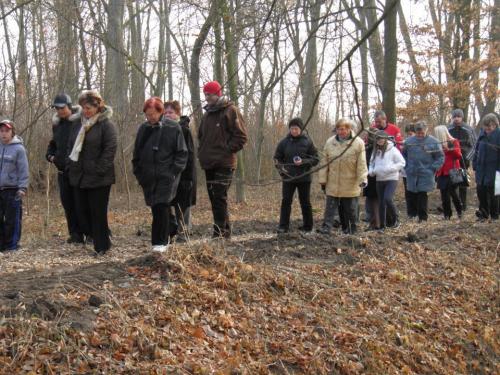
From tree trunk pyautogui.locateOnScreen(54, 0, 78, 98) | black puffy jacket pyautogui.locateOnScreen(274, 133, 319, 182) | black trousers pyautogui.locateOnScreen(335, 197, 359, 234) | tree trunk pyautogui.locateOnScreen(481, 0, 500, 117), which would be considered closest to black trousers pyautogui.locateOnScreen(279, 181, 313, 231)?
black puffy jacket pyautogui.locateOnScreen(274, 133, 319, 182)

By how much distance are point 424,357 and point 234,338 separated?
5.98 ft

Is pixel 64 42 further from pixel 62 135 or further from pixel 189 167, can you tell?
pixel 189 167

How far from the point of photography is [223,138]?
8047 mm

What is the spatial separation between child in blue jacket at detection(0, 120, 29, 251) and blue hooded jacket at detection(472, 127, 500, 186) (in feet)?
22.7

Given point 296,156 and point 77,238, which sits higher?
point 296,156

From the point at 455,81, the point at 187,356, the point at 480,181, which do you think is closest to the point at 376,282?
the point at 187,356

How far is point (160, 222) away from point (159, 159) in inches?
29.4

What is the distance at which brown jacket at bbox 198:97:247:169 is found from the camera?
8000mm

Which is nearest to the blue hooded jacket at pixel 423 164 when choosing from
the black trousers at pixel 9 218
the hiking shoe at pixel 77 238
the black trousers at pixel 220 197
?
the black trousers at pixel 220 197

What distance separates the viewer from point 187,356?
Result: 176 inches

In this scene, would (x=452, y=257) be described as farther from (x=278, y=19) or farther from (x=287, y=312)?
(x=278, y=19)

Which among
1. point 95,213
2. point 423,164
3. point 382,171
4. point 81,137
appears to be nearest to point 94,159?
point 81,137

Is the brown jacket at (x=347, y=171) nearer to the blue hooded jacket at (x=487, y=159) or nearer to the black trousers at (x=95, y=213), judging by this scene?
the blue hooded jacket at (x=487, y=159)

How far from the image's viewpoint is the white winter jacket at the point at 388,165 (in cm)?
977
